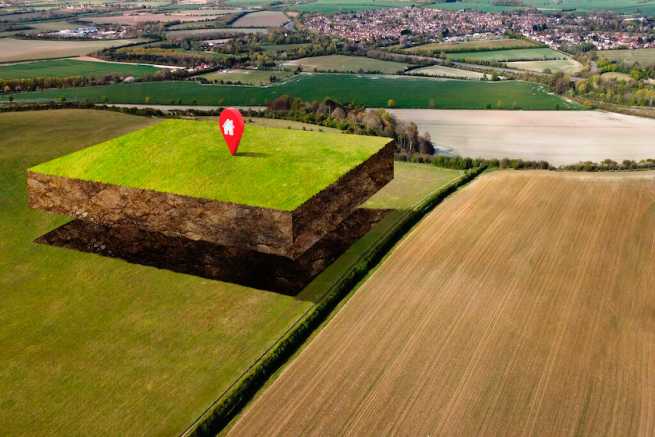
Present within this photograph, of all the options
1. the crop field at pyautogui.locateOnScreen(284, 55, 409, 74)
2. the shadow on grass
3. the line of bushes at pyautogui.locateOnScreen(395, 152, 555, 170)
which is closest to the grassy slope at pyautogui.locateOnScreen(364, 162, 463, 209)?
the line of bushes at pyautogui.locateOnScreen(395, 152, 555, 170)

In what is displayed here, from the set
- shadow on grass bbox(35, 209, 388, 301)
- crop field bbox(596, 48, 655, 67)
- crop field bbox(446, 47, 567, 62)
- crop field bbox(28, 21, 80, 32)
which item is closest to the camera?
shadow on grass bbox(35, 209, 388, 301)

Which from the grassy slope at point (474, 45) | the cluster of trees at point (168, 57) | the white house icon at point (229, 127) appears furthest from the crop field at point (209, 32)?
the white house icon at point (229, 127)

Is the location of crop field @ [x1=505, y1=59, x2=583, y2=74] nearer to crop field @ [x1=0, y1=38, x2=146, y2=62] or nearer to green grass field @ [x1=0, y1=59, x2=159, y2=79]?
green grass field @ [x1=0, y1=59, x2=159, y2=79]

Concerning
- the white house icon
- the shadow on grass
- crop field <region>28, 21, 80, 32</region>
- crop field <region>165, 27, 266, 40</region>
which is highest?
crop field <region>28, 21, 80, 32</region>

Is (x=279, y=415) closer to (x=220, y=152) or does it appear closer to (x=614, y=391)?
(x=614, y=391)

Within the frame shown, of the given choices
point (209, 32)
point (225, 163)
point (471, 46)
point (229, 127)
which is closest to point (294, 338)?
point (225, 163)

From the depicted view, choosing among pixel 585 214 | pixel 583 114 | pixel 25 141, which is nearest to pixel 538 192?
pixel 585 214

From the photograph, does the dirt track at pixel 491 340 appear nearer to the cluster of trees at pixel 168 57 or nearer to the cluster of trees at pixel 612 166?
the cluster of trees at pixel 612 166
